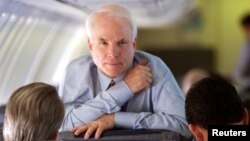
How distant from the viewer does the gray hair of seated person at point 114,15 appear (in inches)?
68.8

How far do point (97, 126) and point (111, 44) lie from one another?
24 cm

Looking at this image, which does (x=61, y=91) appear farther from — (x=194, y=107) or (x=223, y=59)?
(x=223, y=59)

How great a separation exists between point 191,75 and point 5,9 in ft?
2.90

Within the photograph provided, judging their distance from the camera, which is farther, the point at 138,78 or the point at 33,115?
the point at 138,78

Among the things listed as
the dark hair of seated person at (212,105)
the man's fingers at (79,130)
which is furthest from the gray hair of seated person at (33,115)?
the dark hair of seated person at (212,105)

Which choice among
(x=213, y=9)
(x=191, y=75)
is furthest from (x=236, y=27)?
(x=191, y=75)

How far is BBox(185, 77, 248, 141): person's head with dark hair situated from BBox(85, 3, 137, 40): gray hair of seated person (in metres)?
0.26

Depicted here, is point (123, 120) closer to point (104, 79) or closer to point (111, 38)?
point (104, 79)

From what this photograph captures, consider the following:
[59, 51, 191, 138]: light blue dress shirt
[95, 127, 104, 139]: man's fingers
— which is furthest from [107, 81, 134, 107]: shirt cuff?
[95, 127, 104, 139]: man's fingers

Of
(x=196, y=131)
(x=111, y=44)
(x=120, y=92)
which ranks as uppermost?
(x=111, y=44)

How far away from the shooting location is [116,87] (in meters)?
1.77

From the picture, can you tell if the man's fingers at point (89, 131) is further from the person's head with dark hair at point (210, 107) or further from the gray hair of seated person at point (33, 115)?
the person's head with dark hair at point (210, 107)

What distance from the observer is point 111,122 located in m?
1.76

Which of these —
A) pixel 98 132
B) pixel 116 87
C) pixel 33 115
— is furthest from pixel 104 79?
pixel 33 115
